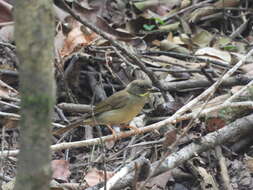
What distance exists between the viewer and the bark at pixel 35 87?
192cm

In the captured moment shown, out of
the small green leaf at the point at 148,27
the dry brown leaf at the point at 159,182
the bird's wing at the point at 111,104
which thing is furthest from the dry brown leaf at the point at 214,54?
the dry brown leaf at the point at 159,182

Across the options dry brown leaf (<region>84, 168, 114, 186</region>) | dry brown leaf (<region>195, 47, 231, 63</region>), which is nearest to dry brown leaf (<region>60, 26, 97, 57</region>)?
dry brown leaf (<region>195, 47, 231, 63</region>)

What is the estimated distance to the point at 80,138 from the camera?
6.12 meters

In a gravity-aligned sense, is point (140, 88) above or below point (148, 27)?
below

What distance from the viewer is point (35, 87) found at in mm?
1959

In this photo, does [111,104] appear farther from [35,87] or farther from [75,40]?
[35,87]

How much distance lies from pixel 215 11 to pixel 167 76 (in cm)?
219

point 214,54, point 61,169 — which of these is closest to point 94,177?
point 61,169

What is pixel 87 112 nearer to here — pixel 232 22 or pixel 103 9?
pixel 103 9

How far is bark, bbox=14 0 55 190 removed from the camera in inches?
75.8

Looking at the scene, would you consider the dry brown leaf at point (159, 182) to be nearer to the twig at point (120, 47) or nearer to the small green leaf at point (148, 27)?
the twig at point (120, 47)

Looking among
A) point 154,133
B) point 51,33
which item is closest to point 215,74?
point 154,133

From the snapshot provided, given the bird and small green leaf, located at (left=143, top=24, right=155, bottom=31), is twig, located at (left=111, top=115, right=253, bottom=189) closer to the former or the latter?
the bird

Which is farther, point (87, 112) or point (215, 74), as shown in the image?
point (215, 74)
